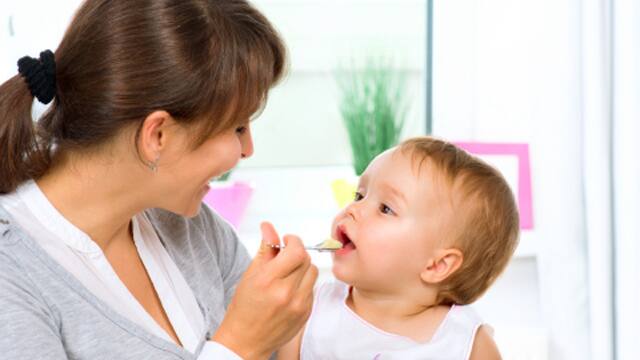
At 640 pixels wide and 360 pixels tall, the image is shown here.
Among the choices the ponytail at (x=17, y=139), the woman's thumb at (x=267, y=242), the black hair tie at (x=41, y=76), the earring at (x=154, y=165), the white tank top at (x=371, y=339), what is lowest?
the white tank top at (x=371, y=339)

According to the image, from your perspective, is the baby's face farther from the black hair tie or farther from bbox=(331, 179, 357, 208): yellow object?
bbox=(331, 179, 357, 208): yellow object

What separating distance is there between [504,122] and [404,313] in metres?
1.21

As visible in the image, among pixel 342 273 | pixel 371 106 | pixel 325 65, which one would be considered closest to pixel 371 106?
pixel 371 106

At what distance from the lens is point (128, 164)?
1388 millimetres

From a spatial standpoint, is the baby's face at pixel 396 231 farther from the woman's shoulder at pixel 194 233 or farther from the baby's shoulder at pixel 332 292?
the woman's shoulder at pixel 194 233

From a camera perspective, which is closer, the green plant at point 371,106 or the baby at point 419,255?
the baby at point 419,255

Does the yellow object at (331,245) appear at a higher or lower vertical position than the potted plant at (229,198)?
higher

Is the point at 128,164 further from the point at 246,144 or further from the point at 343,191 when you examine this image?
the point at 343,191

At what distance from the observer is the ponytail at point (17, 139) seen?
1358mm

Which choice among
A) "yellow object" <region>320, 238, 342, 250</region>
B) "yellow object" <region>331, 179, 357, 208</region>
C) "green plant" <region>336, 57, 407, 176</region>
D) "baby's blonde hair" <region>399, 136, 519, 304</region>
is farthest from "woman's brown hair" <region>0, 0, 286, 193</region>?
"green plant" <region>336, 57, 407, 176</region>

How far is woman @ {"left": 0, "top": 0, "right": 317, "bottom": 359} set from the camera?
1295 mm

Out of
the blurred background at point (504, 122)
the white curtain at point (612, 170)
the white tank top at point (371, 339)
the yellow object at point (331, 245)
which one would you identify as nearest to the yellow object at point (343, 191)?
the blurred background at point (504, 122)

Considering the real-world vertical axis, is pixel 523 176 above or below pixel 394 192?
below

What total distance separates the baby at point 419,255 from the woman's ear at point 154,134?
1.12 feet
